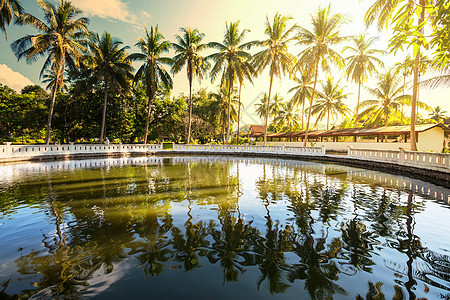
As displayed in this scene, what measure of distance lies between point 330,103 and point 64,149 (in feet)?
125

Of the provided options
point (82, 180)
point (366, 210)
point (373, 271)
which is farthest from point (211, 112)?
point (373, 271)

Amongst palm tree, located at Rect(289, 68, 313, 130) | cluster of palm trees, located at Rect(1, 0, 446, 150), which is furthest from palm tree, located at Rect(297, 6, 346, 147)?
palm tree, located at Rect(289, 68, 313, 130)

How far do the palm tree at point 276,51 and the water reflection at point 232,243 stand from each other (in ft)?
71.1

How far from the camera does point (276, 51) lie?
24.8 m

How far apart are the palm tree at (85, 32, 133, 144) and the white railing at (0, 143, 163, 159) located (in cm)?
287

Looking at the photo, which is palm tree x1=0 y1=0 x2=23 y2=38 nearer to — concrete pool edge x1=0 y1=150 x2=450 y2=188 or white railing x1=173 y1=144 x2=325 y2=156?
concrete pool edge x1=0 y1=150 x2=450 y2=188

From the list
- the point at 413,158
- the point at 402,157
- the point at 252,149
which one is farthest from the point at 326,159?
the point at 252,149

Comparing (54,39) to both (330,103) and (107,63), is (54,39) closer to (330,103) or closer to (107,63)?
(107,63)

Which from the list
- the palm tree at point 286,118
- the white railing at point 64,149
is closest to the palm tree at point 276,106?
the palm tree at point 286,118

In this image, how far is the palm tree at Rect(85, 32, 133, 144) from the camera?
24.2 metres

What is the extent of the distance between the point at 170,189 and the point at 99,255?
4772 mm

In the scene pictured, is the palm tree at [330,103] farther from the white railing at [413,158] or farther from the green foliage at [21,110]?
the green foliage at [21,110]

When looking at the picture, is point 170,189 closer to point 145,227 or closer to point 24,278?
point 145,227

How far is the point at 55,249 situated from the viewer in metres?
3.66
